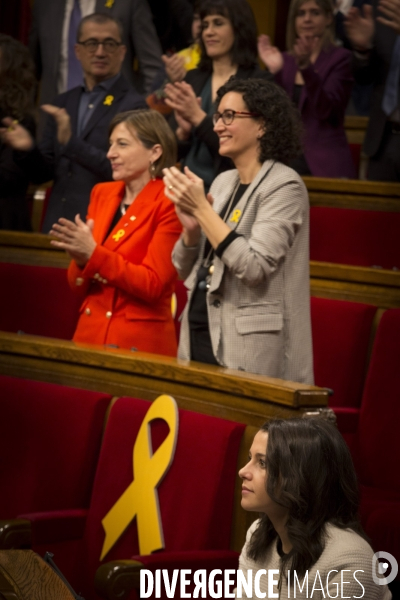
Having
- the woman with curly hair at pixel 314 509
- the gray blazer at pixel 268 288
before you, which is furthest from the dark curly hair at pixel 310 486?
the gray blazer at pixel 268 288

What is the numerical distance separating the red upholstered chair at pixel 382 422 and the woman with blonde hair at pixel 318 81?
1.05 metres

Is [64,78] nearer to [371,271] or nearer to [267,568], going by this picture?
[371,271]

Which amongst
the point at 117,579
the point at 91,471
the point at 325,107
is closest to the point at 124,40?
the point at 325,107

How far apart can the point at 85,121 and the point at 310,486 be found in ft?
6.48

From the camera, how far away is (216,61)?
9.02ft

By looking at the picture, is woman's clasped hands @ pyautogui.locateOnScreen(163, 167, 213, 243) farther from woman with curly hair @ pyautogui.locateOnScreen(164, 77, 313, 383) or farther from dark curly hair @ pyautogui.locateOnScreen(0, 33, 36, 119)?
dark curly hair @ pyautogui.locateOnScreen(0, 33, 36, 119)

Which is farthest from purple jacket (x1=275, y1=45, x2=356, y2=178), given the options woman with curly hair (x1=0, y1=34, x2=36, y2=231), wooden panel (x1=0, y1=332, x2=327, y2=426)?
wooden panel (x1=0, y1=332, x2=327, y2=426)

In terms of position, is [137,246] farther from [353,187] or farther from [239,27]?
[353,187]

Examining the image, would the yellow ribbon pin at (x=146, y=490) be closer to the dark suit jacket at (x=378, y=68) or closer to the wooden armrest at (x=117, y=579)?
→ the wooden armrest at (x=117, y=579)

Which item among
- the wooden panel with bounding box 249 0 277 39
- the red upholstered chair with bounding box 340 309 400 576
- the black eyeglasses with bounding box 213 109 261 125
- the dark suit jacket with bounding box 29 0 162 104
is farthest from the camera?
the wooden panel with bounding box 249 0 277 39

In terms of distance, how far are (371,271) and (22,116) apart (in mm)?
1217

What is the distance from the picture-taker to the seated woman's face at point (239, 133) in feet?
6.23

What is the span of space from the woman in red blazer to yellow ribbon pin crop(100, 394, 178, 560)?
0.37 meters

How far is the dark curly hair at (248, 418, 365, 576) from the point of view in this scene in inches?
47.5
